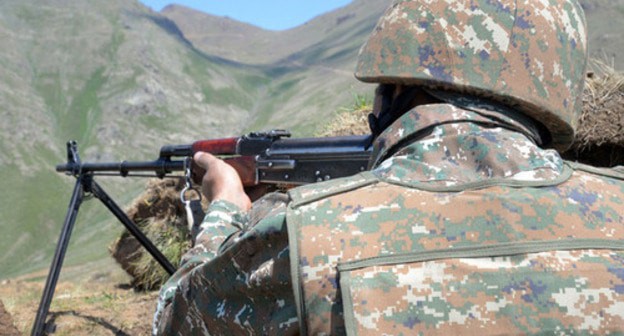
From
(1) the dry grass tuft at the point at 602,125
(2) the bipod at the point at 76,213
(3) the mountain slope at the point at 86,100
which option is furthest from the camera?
(3) the mountain slope at the point at 86,100

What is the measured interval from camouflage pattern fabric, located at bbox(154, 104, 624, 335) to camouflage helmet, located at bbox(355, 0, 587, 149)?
216mm

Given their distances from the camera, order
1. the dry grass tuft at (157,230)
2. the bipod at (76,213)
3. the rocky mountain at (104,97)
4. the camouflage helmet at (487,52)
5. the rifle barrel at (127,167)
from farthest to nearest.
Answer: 1. the rocky mountain at (104,97)
2. the dry grass tuft at (157,230)
3. the bipod at (76,213)
4. the rifle barrel at (127,167)
5. the camouflage helmet at (487,52)

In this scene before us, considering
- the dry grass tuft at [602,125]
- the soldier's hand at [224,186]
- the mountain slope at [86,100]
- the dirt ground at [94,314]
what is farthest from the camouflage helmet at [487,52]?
the mountain slope at [86,100]

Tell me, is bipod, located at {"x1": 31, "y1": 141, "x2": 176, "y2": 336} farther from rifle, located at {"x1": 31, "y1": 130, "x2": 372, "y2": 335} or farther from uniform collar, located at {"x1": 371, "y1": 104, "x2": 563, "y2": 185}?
uniform collar, located at {"x1": 371, "y1": 104, "x2": 563, "y2": 185}

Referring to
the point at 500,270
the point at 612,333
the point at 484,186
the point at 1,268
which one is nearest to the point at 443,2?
the point at 484,186

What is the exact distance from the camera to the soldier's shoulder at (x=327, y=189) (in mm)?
1921

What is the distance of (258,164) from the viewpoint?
148 inches

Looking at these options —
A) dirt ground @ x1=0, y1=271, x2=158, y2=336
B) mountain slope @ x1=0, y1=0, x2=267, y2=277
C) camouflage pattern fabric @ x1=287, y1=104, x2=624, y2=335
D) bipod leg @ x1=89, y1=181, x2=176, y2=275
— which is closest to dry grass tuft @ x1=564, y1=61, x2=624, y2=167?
bipod leg @ x1=89, y1=181, x2=176, y2=275

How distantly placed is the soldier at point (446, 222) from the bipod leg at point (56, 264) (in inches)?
162

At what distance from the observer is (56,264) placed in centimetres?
630

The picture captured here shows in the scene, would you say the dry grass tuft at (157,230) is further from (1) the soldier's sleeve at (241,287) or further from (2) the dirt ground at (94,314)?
(1) the soldier's sleeve at (241,287)

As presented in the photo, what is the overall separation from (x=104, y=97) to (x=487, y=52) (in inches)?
5129

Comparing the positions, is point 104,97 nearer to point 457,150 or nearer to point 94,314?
point 94,314

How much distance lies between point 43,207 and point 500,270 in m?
103
